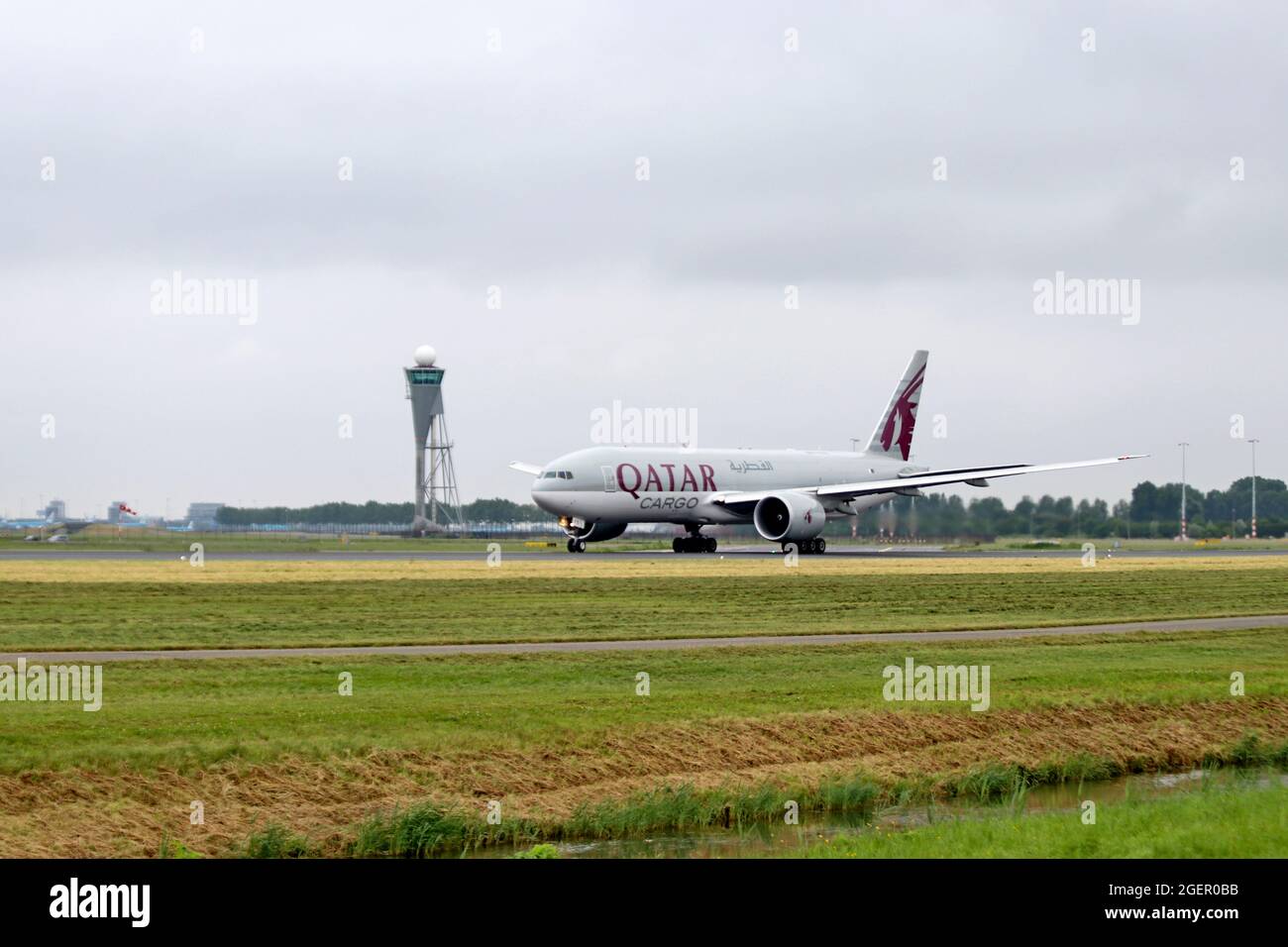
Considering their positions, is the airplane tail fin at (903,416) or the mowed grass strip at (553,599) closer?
the mowed grass strip at (553,599)

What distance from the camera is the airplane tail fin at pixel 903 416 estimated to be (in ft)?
295

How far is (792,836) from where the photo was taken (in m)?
20.0

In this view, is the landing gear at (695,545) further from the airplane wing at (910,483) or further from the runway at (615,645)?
the runway at (615,645)

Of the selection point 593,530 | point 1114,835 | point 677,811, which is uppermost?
point 593,530

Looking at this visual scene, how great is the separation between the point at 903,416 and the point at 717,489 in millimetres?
17649

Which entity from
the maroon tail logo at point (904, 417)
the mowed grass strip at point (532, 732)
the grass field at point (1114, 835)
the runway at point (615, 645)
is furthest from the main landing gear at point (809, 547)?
the grass field at point (1114, 835)

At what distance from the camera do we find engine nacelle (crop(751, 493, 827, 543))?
75688mm

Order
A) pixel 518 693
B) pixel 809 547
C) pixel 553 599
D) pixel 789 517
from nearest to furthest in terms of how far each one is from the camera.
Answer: pixel 518 693 < pixel 553 599 < pixel 789 517 < pixel 809 547

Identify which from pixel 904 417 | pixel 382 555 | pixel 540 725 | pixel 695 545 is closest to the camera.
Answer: pixel 540 725

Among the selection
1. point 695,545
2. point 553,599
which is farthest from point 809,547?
point 553,599

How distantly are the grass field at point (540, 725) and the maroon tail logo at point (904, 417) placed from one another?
4933 cm
